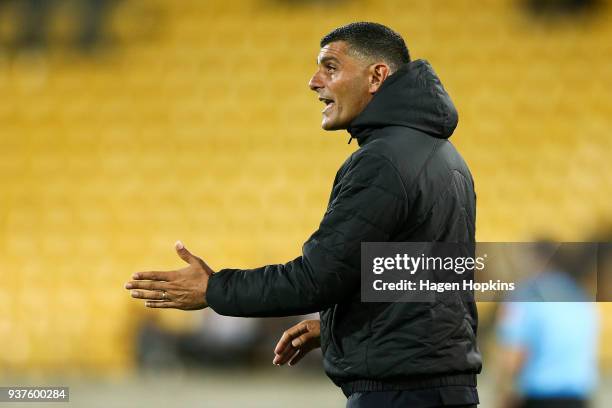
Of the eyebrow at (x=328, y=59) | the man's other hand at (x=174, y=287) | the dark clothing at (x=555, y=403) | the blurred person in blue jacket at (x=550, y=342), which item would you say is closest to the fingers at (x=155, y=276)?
the man's other hand at (x=174, y=287)

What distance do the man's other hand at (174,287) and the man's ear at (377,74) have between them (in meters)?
0.64

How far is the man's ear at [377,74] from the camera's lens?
2.77 meters

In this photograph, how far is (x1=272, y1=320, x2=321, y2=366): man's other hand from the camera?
2914 mm

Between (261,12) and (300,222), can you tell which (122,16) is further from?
(300,222)

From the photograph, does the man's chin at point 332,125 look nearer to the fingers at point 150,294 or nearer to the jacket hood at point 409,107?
the jacket hood at point 409,107

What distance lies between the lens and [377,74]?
2.77 meters

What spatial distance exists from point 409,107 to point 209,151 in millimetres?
9670

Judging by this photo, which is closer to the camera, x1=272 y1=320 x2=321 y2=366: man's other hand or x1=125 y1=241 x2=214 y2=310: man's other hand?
x1=125 y1=241 x2=214 y2=310: man's other hand

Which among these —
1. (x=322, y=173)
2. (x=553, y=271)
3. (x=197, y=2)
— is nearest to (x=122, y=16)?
(x=197, y=2)

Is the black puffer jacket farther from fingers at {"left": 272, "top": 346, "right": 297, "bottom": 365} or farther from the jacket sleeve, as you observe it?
fingers at {"left": 272, "top": 346, "right": 297, "bottom": 365}

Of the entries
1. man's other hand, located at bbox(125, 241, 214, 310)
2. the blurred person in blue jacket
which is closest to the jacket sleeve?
man's other hand, located at bbox(125, 241, 214, 310)

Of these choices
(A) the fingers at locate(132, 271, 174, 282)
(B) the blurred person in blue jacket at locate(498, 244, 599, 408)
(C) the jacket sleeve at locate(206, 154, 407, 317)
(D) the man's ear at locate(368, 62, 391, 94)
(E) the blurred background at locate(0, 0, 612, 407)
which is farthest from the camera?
(E) the blurred background at locate(0, 0, 612, 407)

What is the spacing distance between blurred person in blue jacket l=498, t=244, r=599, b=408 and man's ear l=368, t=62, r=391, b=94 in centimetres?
231

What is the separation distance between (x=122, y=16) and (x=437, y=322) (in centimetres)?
1075
